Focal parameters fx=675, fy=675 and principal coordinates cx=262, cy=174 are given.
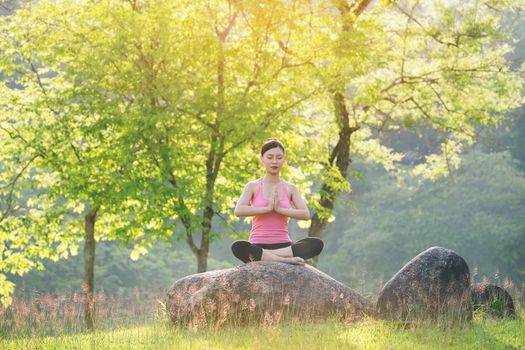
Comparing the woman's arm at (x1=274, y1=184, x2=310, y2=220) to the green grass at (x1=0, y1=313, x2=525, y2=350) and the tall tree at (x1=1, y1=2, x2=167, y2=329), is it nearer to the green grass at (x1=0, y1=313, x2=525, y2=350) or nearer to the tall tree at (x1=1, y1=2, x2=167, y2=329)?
the green grass at (x1=0, y1=313, x2=525, y2=350)

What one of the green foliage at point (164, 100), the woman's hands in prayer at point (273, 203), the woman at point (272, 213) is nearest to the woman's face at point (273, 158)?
the woman at point (272, 213)

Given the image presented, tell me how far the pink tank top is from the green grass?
46.2 inches

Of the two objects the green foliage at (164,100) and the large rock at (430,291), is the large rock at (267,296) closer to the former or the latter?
the large rock at (430,291)

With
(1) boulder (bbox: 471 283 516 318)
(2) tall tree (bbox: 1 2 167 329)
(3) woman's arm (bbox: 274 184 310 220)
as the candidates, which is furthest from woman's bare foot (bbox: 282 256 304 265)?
(2) tall tree (bbox: 1 2 167 329)

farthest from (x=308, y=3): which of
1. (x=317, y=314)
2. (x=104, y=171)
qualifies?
(x=317, y=314)

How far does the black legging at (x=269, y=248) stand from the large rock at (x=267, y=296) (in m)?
0.16

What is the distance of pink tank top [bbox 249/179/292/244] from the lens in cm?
855

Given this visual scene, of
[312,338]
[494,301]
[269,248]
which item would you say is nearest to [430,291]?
[494,301]

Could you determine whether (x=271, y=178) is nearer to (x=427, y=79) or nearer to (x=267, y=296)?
(x=267, y=296)

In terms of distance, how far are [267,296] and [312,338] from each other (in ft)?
5.33

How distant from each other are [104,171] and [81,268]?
22.4 metres

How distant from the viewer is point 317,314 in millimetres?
8438

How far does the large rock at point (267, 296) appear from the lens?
828 cm

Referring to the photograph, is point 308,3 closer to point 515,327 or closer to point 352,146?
point 352,146
